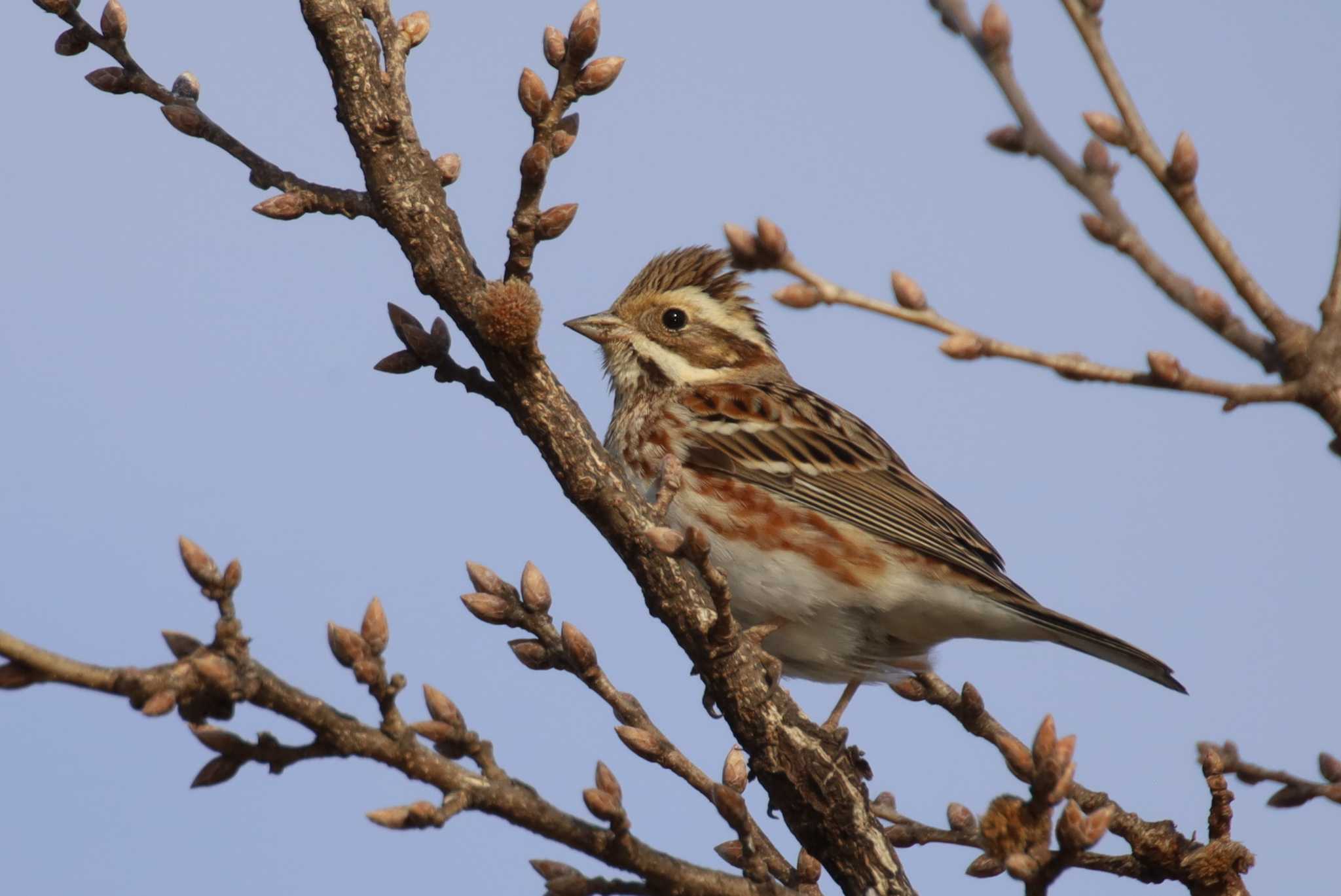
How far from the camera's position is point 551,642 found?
16.0 ft

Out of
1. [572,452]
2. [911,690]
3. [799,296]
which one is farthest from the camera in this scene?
[911,690]

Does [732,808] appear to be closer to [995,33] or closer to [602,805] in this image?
[602,805]

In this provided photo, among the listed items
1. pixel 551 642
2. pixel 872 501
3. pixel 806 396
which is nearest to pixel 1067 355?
pixel 551 642

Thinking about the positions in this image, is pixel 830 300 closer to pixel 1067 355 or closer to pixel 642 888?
pixel 1067 355

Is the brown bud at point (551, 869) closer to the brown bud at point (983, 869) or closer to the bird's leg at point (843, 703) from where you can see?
the brown bud at point (983, 869)

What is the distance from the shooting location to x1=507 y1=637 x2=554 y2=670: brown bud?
16.1ft

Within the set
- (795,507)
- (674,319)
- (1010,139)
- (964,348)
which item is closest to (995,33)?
(1010,139)

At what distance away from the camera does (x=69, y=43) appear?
485 centimetres

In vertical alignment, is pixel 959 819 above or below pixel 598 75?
below

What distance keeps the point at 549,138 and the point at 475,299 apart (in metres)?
0.60

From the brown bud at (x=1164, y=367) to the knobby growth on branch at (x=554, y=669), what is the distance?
1251mm

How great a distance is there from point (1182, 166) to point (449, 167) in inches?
110

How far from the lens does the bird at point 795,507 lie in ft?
22.8

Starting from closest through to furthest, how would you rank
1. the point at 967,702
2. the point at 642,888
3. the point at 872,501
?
the point at 642,888 < the point at 967,702 < the point at 872,501
